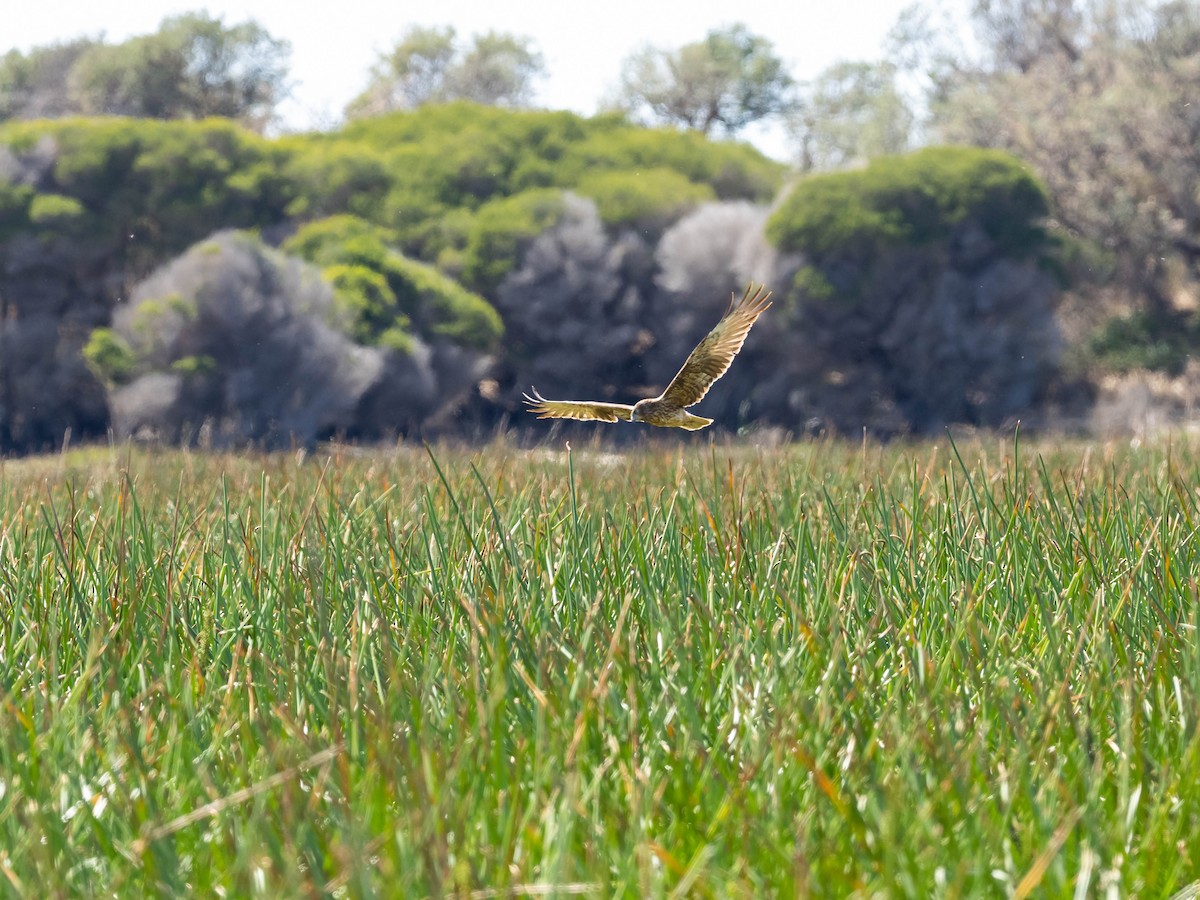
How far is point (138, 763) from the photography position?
64.5 inches

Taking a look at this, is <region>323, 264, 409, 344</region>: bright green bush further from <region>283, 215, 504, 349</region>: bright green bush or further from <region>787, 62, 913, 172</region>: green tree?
<region>787, 62, 913, 172</region>: green tree

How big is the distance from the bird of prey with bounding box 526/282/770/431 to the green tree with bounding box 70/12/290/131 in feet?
91.8

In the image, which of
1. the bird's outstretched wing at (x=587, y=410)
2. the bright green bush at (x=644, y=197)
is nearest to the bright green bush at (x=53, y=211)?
the bright green bush at (x=644, y=197)

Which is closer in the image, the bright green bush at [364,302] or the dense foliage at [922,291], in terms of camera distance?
the bright green bush at [364,302]

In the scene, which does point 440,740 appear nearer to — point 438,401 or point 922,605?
point 922,605

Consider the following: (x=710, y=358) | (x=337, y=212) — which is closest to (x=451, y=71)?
(x=337, y=212)

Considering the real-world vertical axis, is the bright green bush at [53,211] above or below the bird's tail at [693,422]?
above

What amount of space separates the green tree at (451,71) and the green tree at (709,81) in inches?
175

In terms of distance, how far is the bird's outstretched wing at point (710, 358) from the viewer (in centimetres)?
207

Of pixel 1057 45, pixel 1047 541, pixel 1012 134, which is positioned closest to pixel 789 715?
pixel 1047 541

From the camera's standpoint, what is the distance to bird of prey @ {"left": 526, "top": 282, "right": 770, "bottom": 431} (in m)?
2.03

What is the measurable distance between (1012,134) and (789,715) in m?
21.7

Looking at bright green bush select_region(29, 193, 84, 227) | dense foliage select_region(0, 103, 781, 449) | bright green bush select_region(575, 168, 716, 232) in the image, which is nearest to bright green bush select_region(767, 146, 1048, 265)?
bright green bush select_region(575, 168, 716, 232)

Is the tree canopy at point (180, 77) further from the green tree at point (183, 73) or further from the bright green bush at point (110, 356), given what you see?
the bright green bush at point (110, 356)
